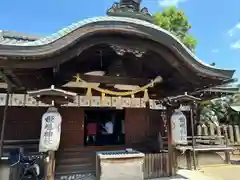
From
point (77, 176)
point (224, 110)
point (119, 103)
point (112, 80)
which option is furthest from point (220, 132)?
point (77, 176)

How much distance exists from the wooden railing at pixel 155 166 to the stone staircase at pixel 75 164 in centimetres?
183

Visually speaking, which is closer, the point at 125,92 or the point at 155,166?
the point at 155,166

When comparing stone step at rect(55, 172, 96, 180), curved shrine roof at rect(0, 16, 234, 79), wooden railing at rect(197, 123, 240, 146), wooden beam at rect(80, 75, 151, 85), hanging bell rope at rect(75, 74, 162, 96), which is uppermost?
A: curved shrine roof at rect(0, 16, 234, 79)

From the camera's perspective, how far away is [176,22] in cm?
1866

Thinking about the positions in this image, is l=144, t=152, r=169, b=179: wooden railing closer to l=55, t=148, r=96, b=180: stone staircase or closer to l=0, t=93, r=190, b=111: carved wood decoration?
l=55, t=148, r=96, b=180: stone staircase

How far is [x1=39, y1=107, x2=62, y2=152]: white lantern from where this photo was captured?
534 cm

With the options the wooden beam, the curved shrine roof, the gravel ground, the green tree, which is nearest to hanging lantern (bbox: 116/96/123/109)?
the wooden beam

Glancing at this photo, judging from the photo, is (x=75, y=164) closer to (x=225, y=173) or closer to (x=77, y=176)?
(x=77, y=176)

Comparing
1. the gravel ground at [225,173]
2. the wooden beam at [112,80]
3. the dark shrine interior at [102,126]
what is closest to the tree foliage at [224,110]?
the gravel ground at [225,173]

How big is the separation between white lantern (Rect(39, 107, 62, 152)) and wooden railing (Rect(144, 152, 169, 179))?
3.14 meters

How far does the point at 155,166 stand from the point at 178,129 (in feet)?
4.85

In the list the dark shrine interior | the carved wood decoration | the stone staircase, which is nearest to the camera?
the stone staircase

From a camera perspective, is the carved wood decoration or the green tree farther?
the green tree

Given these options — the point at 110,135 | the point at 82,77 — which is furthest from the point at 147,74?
the point at 110,135
